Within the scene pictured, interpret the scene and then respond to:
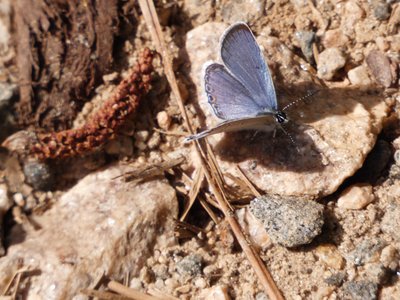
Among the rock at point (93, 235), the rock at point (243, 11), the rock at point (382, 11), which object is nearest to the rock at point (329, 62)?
the rock at point (382, 11)

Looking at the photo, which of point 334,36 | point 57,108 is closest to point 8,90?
point 57,108

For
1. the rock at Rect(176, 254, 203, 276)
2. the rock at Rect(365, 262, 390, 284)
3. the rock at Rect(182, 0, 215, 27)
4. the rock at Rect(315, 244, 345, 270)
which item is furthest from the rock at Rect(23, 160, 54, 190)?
the rock at Rect(365, 262, 390, 284)

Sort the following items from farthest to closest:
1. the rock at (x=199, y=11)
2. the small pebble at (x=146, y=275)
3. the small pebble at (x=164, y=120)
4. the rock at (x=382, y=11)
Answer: the rock at (x=199, y=11), the rock at (x=382, y=11), the small pebble at (x=164, y=120), the small pebble at (x=146, y=275)

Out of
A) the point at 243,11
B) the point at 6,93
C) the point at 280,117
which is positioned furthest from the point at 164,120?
the point at 6,93

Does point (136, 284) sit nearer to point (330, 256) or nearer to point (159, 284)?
point (159, 284)

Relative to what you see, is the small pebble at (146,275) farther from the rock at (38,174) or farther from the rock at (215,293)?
the rock at (38,174)

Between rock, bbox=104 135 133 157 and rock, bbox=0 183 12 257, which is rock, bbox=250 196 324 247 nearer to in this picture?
rock, bbox=104 135 133 157
